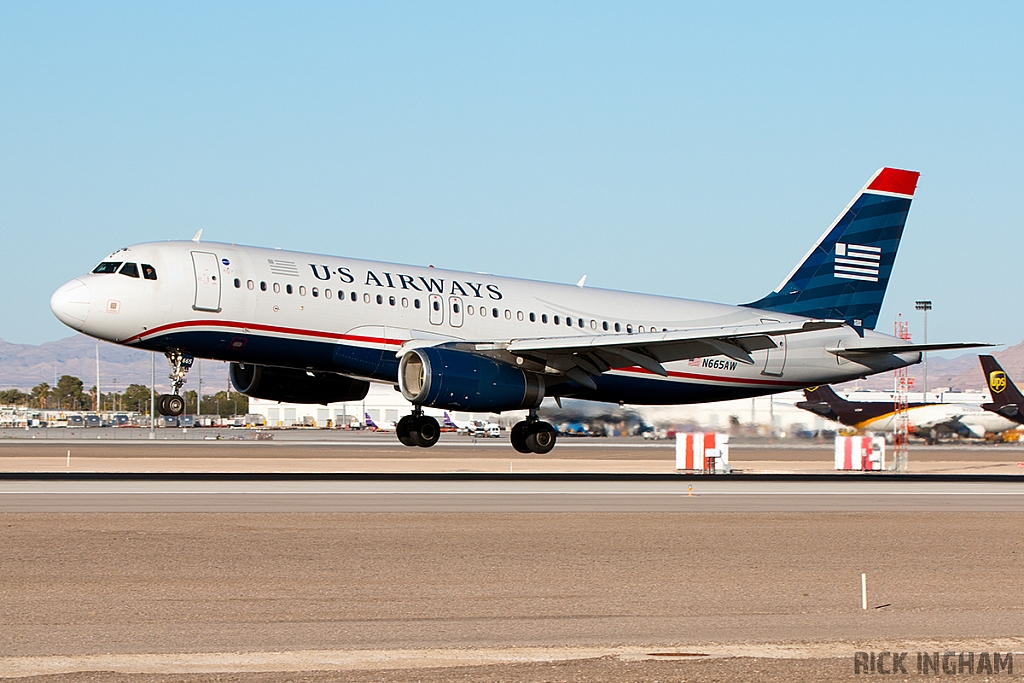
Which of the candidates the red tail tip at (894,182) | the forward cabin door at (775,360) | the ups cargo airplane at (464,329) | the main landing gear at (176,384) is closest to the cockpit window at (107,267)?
the ups cargo airplane at (464,329)

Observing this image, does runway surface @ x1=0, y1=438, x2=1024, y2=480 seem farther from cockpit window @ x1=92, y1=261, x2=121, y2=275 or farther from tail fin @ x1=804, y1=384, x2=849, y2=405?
cockpit window @ x1=92, y1=261, x2=121, y2=275

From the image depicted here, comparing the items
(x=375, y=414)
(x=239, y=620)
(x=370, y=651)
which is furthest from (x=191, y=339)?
(x=375, y=414)

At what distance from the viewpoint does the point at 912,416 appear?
96.9m

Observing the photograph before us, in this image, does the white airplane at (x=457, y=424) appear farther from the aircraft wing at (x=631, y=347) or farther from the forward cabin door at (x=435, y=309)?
the forward cabin door at (x=435, y=309)

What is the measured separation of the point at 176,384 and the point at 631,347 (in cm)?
1424

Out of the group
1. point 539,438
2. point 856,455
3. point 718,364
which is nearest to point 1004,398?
point 856,455

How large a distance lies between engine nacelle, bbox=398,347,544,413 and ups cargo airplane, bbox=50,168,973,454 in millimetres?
52

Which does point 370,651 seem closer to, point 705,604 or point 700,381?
point 705,604

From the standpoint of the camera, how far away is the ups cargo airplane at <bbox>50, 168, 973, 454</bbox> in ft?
118

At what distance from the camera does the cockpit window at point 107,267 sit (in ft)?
118

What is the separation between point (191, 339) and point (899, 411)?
61.9 metres

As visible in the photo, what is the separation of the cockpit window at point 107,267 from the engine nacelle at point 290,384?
5413 millimetres

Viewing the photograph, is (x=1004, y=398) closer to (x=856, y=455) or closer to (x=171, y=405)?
(x=856, y=455)

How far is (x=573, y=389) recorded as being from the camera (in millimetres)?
42312
